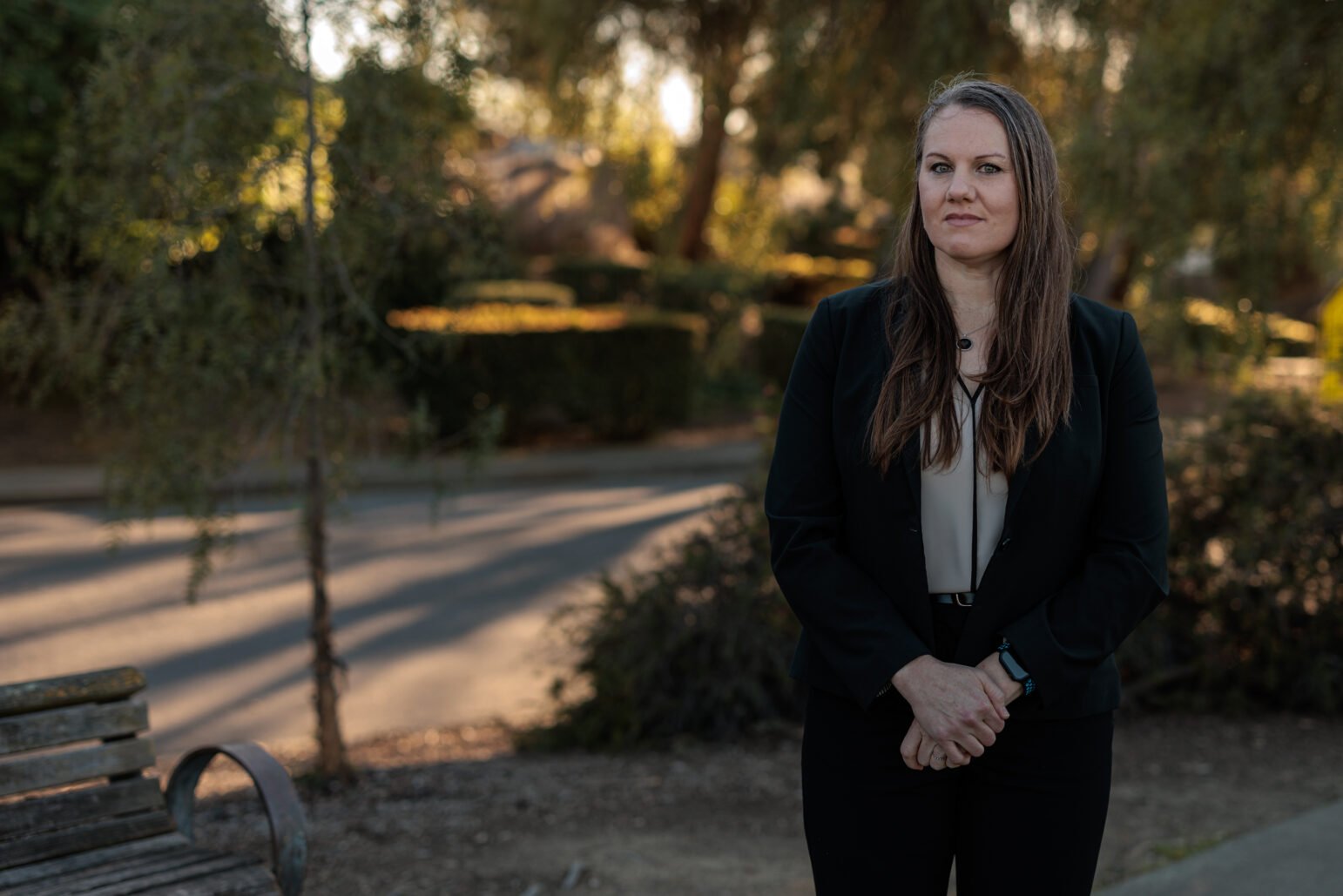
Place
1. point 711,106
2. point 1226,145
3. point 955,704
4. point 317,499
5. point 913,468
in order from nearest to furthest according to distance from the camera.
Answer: point 955,704, point 913,468, point 317,499, point 1226,145, point 711,106

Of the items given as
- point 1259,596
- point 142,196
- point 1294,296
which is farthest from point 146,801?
point 1294,296

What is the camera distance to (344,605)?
9.23 meters

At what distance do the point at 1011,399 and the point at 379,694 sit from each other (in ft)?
18.3

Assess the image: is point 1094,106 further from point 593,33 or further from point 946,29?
point 593,33

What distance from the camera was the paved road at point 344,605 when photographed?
7.16 m

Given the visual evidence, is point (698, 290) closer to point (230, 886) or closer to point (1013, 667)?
point (230, 886)

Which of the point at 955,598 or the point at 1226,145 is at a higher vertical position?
the point at 1226,145

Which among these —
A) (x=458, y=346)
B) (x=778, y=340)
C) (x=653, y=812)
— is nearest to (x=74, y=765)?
(x=653, y=812)

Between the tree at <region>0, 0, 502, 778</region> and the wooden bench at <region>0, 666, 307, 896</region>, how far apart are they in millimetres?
1558

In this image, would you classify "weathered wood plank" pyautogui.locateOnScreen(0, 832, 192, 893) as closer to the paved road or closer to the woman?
the woman

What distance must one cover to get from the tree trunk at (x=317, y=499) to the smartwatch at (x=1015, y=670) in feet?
10.6

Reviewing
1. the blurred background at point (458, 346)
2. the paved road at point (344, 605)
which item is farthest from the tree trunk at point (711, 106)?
the paved road at point (344, 605)

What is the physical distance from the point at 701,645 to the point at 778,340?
1502cm

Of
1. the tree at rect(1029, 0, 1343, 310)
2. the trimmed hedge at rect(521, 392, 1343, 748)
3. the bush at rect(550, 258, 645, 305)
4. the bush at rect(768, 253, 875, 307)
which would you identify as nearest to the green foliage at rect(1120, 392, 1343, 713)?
the trimmed hedge at rect(521, 392, 1343, 748)
